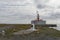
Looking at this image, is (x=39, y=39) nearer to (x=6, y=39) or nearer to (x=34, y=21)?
(x=6, y=39)

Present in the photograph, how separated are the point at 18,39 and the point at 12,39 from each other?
109cm

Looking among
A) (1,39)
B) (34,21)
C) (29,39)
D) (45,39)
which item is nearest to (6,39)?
(1,39)

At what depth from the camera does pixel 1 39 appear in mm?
35125

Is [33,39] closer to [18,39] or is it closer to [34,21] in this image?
[18,39]

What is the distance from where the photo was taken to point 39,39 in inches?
1452

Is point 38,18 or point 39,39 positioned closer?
point 39,39

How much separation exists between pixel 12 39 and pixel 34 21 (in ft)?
105

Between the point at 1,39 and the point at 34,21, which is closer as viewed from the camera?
the point at 1,39

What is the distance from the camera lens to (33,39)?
36.6 m

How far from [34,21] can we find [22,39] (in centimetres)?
3094

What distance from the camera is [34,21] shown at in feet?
220

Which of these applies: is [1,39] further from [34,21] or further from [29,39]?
[34,21]

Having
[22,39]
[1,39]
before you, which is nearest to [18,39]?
[22,39]

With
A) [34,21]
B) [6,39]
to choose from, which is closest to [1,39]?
[6,39]
